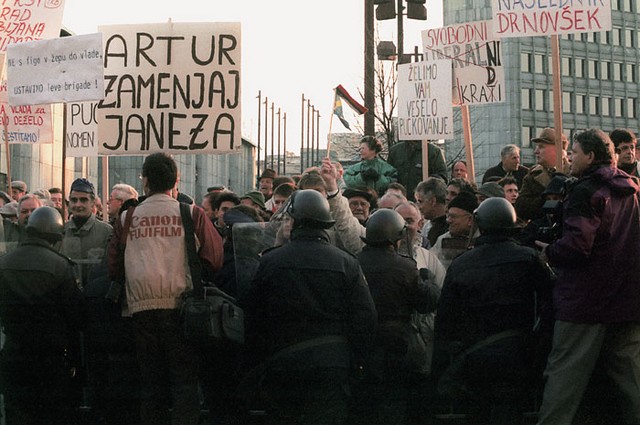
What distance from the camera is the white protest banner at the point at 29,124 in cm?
1547

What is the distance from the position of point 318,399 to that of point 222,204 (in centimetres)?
339

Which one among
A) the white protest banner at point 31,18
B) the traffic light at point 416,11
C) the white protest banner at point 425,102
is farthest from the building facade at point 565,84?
the white protest banner at point 31,18

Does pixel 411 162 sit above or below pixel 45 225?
above

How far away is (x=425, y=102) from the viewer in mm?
14055

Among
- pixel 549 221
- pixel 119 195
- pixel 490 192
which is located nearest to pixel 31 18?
pixel 119 195

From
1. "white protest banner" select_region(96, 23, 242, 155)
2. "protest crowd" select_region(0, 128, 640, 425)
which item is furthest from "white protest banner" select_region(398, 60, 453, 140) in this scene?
"protest crowd" select_region(0, 128, 640, 425)

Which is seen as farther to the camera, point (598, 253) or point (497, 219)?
point (497, 219)

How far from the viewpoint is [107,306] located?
25.7 ft

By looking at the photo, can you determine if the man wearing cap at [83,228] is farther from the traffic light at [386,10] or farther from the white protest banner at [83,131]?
the traffic light at [386,10]

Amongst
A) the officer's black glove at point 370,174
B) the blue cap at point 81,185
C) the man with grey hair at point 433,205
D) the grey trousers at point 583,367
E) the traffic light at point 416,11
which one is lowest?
the grey trousers at point 583,367

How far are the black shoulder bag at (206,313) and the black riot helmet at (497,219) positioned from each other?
169 centimetres

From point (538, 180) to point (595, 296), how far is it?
1901mm

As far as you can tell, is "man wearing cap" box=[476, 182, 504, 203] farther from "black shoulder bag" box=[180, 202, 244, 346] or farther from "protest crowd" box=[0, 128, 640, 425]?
"black shoulder bag" box=[180, 202, 244, 346]

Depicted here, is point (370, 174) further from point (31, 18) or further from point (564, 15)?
point (31, 18)
